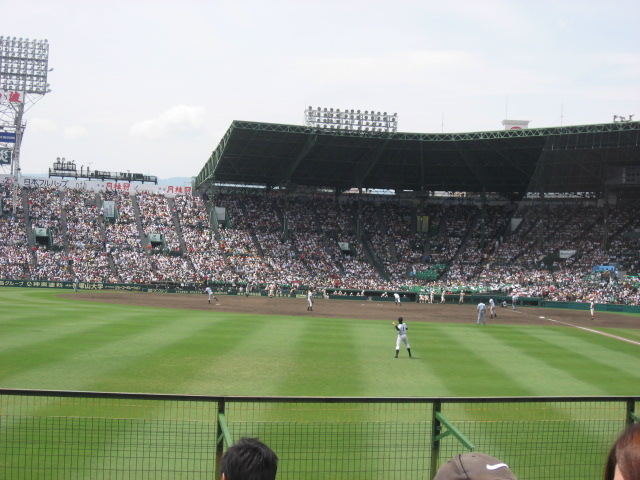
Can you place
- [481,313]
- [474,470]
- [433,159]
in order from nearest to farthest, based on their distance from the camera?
[474,470] < [481,313] < [433,159]

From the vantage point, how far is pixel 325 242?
75188mm

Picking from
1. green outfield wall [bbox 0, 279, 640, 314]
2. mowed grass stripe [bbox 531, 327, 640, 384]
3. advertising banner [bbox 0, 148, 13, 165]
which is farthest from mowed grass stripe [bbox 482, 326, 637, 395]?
advertising banner [bbox 0, 148, 13, 165]

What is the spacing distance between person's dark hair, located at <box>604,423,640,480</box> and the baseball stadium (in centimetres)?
515

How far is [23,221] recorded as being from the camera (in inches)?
2685

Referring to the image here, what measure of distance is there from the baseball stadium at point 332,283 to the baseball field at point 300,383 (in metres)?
0.13

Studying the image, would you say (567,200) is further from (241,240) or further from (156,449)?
(156,449)

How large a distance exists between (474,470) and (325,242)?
7233 centimetres

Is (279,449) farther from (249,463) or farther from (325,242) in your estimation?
(325,242)

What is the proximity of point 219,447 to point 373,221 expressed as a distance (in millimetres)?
72963

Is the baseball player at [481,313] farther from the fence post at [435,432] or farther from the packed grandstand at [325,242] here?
the fence post at [435,432]

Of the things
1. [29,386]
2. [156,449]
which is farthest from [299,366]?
[156,449]

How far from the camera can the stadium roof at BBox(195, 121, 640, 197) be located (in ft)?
199

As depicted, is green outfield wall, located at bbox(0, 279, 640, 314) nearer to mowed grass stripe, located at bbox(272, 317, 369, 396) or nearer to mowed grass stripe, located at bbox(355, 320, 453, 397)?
mowed grass stripe, located at bbox(272, 317, 369, 396)

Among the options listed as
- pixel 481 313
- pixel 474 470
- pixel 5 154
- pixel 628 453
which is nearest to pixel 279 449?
pixel 474 470
